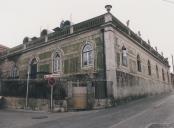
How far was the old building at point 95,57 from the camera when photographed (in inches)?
720

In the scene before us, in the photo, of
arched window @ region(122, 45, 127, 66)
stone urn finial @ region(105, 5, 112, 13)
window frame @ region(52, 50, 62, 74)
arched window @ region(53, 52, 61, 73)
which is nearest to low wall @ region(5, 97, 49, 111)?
window frame @ region(52, 50, 62, 74)

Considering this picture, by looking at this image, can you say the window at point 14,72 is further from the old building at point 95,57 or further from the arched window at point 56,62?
the arched window at point 56,62

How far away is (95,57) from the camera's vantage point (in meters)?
19.0

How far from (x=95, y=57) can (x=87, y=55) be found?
1.13 m

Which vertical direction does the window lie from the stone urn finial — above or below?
below

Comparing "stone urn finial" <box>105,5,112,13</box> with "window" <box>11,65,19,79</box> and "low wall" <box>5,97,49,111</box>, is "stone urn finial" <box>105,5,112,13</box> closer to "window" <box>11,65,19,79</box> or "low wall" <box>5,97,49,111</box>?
"low wall" <box>5,97,49,111</box>

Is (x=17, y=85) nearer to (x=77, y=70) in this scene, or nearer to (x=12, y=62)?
(x=77, y=70)

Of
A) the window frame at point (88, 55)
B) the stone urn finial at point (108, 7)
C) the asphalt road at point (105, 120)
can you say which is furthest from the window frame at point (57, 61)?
the asphalt road at point (105, 120)

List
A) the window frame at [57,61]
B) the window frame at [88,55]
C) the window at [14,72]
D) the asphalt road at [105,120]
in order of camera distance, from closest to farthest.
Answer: the asphalt road at [105,120], the window frame at [88,55], the window frame at [57,61], the window at [14,72]

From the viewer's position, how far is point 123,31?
2089 centimetres

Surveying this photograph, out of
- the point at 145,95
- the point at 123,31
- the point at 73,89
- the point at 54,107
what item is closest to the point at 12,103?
the point at 54,107

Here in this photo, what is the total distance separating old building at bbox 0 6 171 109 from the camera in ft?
60.0

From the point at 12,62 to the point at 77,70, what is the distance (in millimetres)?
12552

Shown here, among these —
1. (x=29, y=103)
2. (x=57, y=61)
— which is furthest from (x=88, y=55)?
(x=29, y=103)
